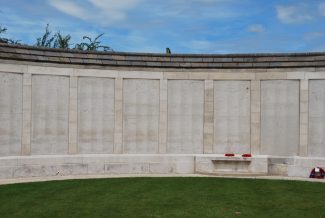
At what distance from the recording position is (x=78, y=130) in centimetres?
2302

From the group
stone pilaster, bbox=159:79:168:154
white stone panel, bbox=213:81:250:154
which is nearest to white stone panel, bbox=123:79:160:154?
stone pilaster, bbox=159:79:168:154

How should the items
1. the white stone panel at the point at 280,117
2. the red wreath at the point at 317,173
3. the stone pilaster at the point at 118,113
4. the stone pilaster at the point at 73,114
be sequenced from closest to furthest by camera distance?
the red wreath at the point at 317,173
the stone pilaster at the point at 73,114
the white stone panel at the point at 280,117
the stone pilaster at the point at 118,113

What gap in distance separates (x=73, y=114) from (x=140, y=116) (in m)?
3.81

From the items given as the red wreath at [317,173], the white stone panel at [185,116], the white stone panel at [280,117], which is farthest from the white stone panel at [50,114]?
the red wreath at [317,173]

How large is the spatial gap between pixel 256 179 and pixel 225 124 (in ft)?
14.5

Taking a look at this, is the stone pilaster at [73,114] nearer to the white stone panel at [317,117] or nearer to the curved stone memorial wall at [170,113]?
the curved stone memorial wall at [170,113]

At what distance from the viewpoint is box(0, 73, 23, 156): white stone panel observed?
69.1 feet

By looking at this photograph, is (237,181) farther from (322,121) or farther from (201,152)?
(322,121)

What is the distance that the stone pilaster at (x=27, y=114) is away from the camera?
852 inches

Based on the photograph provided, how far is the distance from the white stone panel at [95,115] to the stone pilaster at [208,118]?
17.8ft

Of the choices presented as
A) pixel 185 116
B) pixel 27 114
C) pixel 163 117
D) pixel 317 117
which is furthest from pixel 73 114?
pixel 317 117

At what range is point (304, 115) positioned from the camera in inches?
908

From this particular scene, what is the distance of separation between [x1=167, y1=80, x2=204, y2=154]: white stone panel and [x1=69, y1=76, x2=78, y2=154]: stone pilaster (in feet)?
17.5

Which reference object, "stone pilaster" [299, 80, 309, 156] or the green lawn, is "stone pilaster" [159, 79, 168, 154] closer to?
the green lawn
